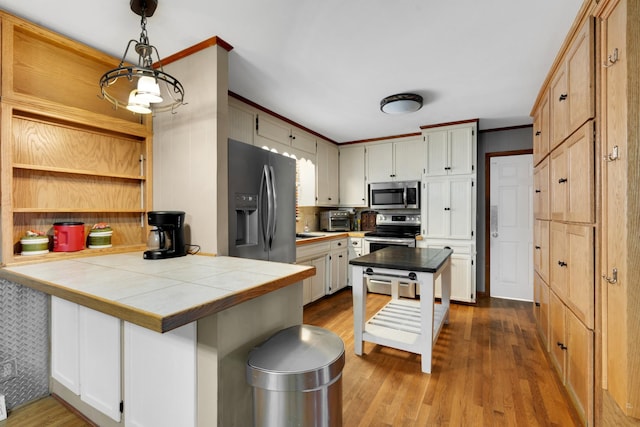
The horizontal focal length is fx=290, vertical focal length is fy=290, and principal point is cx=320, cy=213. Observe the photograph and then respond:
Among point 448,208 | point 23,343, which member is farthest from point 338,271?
point 23,343

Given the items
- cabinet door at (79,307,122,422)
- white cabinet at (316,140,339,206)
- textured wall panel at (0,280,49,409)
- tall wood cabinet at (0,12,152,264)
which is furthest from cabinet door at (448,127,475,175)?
textured wall panel at (0,280,49,409)

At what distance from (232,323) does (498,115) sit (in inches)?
149

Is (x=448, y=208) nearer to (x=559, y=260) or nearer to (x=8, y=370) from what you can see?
(x=559, y=260)

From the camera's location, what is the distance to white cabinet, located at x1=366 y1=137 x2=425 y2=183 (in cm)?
431

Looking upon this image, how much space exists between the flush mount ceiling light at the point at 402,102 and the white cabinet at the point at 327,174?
62.0 inches

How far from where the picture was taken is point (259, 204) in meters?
2.33

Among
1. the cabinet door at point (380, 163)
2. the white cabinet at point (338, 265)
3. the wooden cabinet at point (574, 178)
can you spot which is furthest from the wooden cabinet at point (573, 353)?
the cabinet door at point (380, 163)

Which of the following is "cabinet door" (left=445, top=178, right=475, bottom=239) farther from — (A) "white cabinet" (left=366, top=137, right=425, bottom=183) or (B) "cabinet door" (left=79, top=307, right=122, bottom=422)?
(B) "cabinet door" (left=79, top=307, right=122, bottom=422)

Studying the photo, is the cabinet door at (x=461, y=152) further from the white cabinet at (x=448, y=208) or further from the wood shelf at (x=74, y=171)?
the wood shelf at (x=74, y=171)

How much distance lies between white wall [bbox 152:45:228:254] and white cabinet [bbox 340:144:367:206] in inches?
119

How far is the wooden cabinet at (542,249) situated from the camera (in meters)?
2.36

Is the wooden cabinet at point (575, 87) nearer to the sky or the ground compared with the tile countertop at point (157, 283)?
nearer to the sky

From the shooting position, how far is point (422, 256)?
2.64 m

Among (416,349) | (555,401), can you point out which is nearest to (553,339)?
(555,401)
